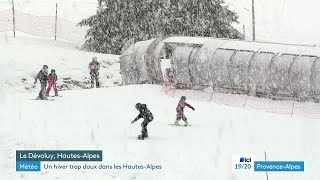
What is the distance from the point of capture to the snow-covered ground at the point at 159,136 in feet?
45.8

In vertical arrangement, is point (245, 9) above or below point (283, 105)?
above

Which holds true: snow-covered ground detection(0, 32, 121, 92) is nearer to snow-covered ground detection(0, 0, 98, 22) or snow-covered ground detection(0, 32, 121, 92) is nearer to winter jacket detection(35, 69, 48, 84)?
winter jacket detection(35, 69, 48, 84)

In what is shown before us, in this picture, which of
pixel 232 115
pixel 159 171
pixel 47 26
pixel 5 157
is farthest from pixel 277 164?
pixel 47 26

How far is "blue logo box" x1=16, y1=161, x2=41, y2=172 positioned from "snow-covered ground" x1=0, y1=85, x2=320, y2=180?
0.15m

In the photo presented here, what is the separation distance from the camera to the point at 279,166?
1421cm

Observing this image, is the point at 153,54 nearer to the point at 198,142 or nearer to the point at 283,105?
the point at 283,105

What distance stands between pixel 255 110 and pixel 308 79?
11.1 feet

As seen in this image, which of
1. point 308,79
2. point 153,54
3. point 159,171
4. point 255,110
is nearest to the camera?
point 159,171

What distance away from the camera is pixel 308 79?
26.8 meters

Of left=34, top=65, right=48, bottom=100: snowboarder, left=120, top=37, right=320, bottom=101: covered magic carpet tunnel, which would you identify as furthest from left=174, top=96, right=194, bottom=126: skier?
left=120, top=37, right=320, bottom=101: covered magic carpet tunnel

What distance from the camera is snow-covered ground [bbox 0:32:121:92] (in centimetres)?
3441

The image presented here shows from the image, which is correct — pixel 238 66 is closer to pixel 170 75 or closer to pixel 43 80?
pixel 170 75

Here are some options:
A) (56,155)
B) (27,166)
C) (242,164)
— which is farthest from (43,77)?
(242,164)

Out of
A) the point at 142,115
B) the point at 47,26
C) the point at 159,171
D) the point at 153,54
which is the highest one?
the point at 47,26
